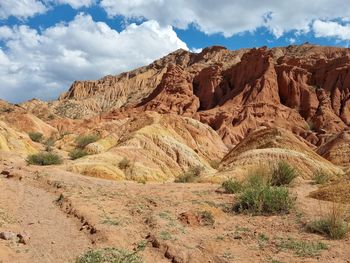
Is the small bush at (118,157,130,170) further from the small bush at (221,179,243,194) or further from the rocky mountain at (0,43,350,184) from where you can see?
the small bush at (221,179,243,194)

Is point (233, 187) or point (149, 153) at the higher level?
point (149, 153)

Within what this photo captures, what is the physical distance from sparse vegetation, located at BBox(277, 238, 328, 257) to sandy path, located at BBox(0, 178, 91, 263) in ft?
14.5

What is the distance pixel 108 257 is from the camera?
918 centimetres

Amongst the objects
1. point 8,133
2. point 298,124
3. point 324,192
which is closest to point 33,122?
point 8,133

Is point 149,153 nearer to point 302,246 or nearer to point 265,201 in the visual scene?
point 265,201

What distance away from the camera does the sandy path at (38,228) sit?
963cm

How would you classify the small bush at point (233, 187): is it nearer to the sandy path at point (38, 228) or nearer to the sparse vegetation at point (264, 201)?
the sparse vegetation at point (264, 201)

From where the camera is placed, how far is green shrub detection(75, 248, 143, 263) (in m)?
7.76

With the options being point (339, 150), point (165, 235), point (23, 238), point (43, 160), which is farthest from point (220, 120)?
point (23, 238)

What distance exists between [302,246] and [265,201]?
3073 mm

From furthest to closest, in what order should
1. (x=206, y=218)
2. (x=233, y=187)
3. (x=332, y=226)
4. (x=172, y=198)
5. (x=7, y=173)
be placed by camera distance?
(x=7, y=173) < (x=233, y=187) < (x=172, y=198) < (x=206, y=218) < (x=332, y=226)

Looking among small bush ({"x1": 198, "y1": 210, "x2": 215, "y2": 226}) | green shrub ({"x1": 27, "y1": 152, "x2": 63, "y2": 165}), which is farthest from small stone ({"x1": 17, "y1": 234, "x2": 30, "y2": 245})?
green shrub ({"x1": 27, "y1": 152, "x2": 63, "y2": 165})

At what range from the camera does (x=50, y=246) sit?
10.4 metres

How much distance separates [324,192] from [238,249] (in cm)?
627
